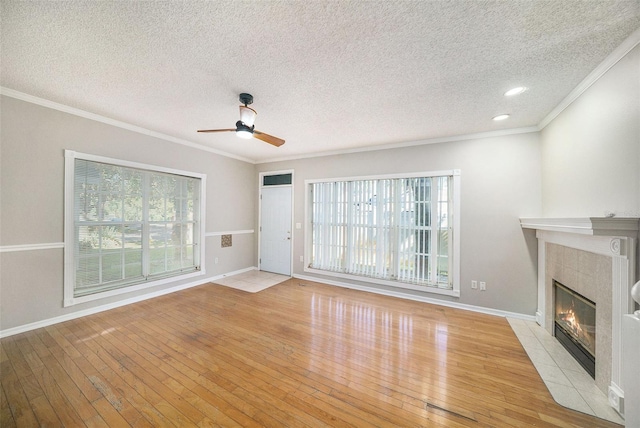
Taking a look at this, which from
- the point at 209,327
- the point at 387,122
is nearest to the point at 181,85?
the point at 387,122

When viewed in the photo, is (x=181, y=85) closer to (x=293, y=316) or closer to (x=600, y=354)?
(x=293, y=316)

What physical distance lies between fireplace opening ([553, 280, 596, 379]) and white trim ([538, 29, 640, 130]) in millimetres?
1976

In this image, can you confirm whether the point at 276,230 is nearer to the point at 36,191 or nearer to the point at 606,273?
the point at 36,191

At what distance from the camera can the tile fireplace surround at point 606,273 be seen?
1584mm

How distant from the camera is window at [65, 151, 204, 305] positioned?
2.97m

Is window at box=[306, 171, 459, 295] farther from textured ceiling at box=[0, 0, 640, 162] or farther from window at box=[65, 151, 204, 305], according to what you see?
window at box=[65, 151, 204, 305]

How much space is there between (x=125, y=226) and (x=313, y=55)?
363 centimetres

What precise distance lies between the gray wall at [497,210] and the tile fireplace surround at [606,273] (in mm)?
742

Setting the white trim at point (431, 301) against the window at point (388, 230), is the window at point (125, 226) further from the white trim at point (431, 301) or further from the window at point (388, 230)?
the white trim at point (431, 301)

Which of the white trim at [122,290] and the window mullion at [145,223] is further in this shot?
the window mullion at [145,223]

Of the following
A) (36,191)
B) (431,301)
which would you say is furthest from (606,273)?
(36,191)

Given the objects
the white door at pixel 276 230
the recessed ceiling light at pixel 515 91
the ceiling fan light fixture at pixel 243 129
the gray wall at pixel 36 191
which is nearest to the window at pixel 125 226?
the gray wall at pixel 36 191

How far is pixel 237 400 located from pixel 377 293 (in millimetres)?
2873

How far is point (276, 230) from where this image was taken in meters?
5.27
